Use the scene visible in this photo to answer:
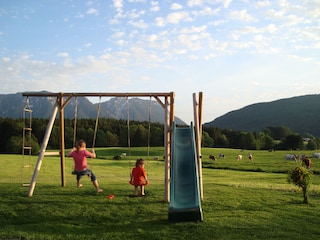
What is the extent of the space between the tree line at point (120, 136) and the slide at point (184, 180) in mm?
36203

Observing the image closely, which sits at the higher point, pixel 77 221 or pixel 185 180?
pixel 185 180

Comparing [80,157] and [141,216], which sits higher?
[80,157]

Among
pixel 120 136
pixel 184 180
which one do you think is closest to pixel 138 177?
pixel 184 180

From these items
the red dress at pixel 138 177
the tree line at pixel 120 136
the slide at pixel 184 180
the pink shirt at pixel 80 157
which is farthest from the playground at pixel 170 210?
the tree line at pixel 120 136

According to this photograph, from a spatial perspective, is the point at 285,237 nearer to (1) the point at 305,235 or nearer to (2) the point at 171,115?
(1) the point at 305,235

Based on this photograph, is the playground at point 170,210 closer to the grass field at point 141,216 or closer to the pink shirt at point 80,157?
the grass field at point 141,216

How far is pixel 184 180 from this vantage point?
1222 centimetres

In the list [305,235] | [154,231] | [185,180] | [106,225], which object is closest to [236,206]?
[185,180]

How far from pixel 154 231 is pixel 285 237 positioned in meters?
3.60

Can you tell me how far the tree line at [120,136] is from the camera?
6812cm

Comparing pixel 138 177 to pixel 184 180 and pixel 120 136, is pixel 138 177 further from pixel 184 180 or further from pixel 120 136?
pixel 120 136

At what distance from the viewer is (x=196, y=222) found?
409 inches

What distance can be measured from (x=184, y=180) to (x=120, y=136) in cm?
7297

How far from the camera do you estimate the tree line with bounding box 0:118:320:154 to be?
68.1 meters
